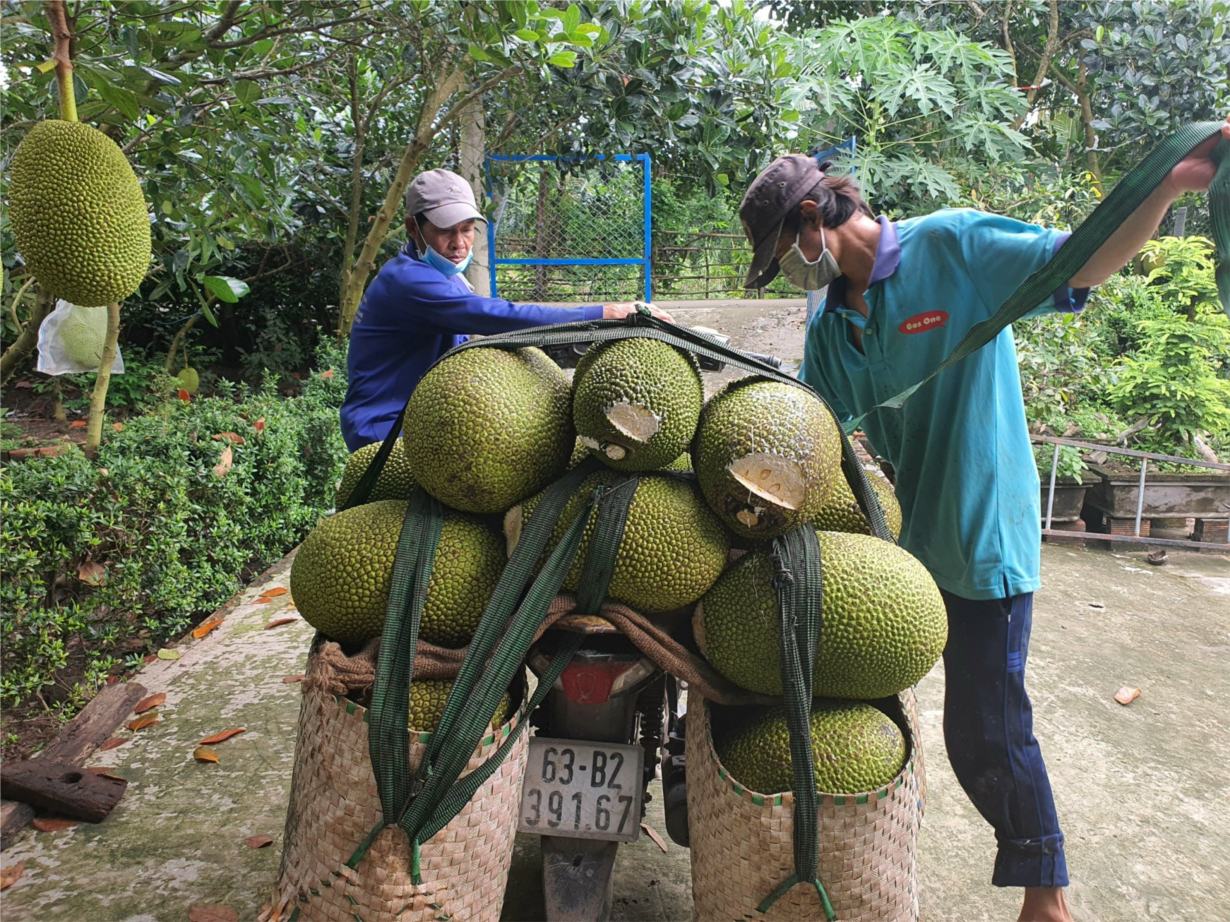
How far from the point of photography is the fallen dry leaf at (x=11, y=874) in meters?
2.03

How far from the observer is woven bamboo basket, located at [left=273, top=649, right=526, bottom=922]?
4.59 ft

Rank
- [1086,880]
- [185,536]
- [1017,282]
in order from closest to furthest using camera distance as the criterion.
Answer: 1. [1017,282]
2. [1086,880]
3. [185,536]

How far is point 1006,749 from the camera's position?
1847 millimetres

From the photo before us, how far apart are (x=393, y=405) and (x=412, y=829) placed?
5.11 ft

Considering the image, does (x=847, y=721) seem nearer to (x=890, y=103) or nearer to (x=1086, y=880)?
(x=1086, y=880)

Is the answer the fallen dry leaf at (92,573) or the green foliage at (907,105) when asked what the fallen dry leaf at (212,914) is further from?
the green foliage at (907,105)

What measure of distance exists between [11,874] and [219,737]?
2.30 ft

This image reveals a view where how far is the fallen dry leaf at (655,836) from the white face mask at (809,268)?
4.95 ft

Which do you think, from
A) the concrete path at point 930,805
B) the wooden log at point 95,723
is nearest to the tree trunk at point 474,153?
the concrete path at point 930,805

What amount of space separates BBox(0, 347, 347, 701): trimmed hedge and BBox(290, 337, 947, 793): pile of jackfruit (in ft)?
5.25

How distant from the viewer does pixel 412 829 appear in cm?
138

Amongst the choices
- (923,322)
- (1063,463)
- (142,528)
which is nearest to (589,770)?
(923,322)

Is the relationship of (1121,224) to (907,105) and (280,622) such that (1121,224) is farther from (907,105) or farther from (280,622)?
(907,105)

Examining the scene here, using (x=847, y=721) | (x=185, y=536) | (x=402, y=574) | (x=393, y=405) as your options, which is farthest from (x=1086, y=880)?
(x=185, y=536)
